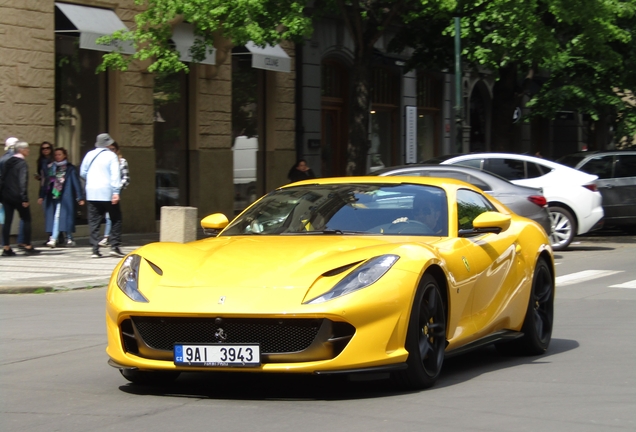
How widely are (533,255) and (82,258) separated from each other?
1021 centimetres

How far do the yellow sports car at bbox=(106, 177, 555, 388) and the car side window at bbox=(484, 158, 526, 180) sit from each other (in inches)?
454

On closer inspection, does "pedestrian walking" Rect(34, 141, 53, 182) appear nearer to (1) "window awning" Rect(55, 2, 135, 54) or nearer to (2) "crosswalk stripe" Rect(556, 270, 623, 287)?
(1) "window awning" Rect(55, 2, 135, 54)

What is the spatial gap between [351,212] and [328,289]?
4.60 ft

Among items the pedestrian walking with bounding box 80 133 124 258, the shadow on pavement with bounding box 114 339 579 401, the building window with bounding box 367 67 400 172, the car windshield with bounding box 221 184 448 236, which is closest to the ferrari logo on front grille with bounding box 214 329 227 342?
the shadow on pavement with bounding box 114 339 579 401

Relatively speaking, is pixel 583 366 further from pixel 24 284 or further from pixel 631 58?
pixel 631 58

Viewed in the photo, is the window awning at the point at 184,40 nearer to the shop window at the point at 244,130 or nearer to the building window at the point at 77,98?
the building window at the point at 77,98

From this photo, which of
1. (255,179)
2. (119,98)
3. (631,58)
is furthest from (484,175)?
(631,58)

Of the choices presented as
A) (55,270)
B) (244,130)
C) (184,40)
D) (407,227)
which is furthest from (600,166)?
(407,227)

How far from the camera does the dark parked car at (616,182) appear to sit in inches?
909

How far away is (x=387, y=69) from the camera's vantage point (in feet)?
106

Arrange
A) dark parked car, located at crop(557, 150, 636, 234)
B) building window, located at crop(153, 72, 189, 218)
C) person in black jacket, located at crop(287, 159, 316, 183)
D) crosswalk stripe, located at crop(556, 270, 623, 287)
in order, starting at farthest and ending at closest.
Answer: person in black jacket, located at crop(287, 159, 316, 183) < building window, located at crop(153, 72, 189, 218) < dark parked car, located at crop(557, 150, 636, 234) < crosswalk stripe, located at crop(556, 270, 623, 287)

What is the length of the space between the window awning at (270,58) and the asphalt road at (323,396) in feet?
51.1

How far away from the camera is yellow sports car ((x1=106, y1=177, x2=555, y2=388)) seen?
597cm

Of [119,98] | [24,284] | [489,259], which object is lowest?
[24,284]
